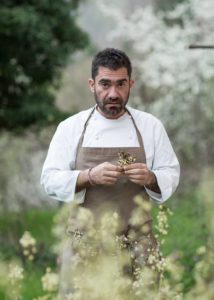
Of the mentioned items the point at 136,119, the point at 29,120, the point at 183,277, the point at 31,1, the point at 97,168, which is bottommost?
the point at 183,277

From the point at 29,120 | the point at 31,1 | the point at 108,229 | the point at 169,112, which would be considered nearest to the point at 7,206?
the point at 29,120

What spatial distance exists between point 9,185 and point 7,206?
0.41 meters

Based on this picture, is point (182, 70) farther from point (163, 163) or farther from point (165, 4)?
point (163, 163)

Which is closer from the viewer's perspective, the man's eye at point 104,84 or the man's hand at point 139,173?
the man's hand at point 139,173

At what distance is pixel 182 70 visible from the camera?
1329 centimetres

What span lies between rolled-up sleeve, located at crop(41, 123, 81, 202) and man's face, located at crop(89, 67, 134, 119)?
24cm

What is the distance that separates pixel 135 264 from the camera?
3842mm

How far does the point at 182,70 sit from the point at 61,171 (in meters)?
9.52

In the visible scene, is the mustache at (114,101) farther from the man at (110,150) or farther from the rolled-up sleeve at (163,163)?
the rolled-up sleeve at (163,163)

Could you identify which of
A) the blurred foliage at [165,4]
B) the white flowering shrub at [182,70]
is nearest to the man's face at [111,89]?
the white flowering shrub at [182,70]

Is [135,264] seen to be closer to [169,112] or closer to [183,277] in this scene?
[183,277]

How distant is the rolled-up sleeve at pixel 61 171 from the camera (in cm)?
395

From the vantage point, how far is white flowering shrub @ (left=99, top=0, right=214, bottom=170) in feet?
43.0

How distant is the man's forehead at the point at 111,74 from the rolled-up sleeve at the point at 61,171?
1.06ft
